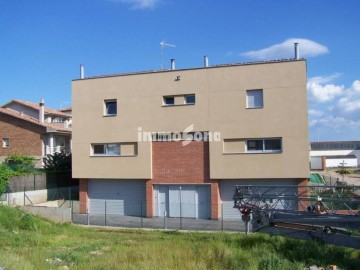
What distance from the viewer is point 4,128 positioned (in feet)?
133

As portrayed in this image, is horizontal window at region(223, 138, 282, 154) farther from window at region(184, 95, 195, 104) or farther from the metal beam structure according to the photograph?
the metal beam structure

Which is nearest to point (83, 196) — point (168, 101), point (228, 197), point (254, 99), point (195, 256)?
point (168, 101)

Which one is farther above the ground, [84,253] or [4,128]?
[4,128]

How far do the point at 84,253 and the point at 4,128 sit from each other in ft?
104

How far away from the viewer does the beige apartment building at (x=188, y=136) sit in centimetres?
2503

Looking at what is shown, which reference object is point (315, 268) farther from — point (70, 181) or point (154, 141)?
point (70, 181)

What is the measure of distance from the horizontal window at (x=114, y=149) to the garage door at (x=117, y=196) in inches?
72.0

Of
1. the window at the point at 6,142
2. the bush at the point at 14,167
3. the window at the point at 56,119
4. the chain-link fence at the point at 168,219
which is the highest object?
the window at the point at 56,119

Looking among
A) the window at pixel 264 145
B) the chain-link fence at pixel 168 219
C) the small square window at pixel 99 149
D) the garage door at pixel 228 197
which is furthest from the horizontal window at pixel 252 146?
the small square window at pixel 99 149

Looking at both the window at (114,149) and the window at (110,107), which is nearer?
the window at (114,149)

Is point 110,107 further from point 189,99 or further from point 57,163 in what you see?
point 57,163

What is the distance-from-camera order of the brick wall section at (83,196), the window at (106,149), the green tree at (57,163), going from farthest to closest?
the green tree at (57,163) < the brick wall section at (83,196) < the window at (106,149)

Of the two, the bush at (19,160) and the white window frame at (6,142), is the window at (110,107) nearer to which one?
the bush at (19,160)

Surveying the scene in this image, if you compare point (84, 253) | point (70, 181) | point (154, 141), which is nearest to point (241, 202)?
point (84, 253)
